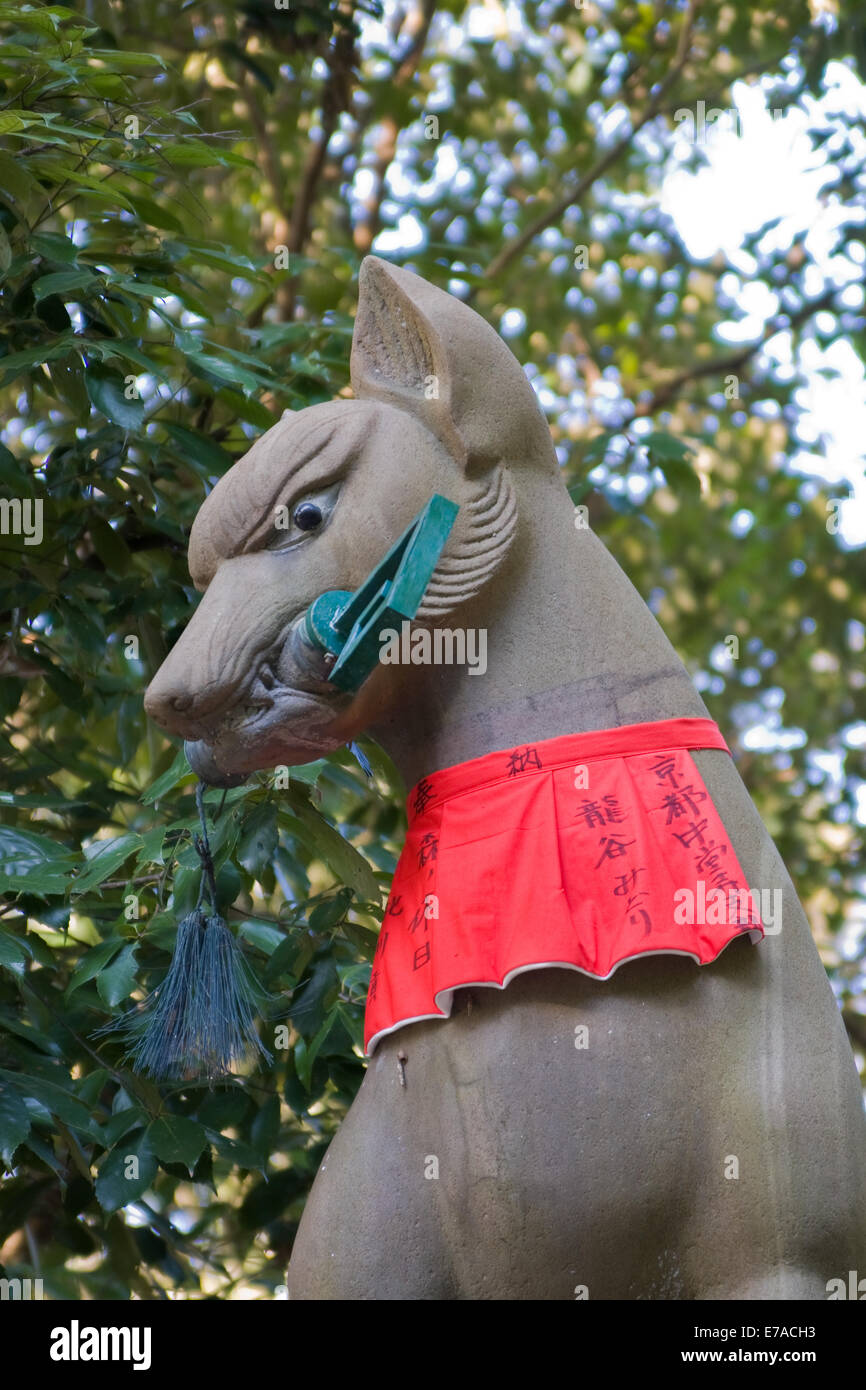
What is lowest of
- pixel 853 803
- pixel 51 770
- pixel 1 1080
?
pixel 1 1080

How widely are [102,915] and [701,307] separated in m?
4.66

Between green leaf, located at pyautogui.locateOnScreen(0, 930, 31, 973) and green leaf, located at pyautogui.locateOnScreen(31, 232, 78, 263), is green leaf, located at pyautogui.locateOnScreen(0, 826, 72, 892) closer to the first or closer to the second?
green leaf, located at pyautogui.locateOnScreen(0, 930, 31, 973)

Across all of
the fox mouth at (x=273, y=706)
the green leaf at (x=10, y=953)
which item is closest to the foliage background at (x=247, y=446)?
the green leaf at (x=10, y=953)

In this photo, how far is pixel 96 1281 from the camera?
3922mm

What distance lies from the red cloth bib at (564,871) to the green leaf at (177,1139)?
18.8 inches

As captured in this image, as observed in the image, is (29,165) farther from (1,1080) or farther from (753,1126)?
(753,1126)

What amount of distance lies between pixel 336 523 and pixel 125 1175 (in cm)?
111

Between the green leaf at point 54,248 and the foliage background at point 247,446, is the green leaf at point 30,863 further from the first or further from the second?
the green leaf at point 54,248

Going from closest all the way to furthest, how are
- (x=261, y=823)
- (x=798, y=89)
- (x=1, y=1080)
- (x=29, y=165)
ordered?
1. (x=1, y=1080)
2. (x=261, y=823)
3. (x=29, y=165)
4. (x=798, y=89)

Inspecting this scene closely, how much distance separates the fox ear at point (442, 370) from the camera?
7.33 feet

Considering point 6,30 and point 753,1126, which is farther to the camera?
point 6,30

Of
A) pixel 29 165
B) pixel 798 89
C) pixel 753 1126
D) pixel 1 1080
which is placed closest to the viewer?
pixel 753 1126

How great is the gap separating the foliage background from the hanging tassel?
25 cm

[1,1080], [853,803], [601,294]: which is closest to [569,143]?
[601,294]
